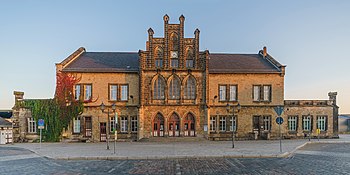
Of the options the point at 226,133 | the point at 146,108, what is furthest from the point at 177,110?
the point at 226,133

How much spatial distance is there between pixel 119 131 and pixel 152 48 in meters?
10.7

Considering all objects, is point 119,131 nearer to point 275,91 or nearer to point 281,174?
point 275,91

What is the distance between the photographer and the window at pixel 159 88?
1284 inches

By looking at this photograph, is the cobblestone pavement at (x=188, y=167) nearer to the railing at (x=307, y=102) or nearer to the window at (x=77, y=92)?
the window at (x=77, y=92)

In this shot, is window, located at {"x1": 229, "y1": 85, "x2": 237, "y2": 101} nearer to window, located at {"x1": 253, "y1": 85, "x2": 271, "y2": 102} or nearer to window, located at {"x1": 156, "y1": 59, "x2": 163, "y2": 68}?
window, located at {"x1": 253, "y1": 85, "x2": 271, "y2": 102}

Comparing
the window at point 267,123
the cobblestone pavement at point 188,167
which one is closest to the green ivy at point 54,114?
the cobblestone pavement at point 188,167

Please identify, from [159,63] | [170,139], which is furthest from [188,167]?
[159,63]

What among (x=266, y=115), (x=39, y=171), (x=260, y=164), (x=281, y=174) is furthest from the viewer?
(x=266, y=115)

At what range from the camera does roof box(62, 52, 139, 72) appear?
107 feet

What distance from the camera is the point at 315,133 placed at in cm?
3500

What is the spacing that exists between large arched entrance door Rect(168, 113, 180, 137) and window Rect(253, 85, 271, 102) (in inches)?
400

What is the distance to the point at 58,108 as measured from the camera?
32.2 m

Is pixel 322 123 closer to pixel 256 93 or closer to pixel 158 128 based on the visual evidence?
pixel 256 93

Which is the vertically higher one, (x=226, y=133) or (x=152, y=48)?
(x=152, y=48)
